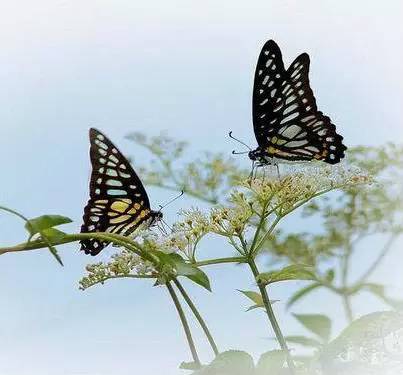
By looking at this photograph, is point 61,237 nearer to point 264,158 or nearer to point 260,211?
point 260,211

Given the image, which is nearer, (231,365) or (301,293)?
(231,365)

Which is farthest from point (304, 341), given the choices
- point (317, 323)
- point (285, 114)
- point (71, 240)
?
point (285, 114)

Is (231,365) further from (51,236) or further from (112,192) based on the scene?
(112,192)

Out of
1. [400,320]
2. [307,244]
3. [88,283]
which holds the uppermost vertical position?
[307,244]

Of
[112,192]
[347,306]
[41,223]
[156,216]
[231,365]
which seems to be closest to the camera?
[231,365]

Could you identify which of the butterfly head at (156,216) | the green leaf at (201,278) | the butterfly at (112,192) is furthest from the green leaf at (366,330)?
the butterfly at (112,192)

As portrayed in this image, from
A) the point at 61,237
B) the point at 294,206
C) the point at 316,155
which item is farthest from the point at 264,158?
the point at 61,237
